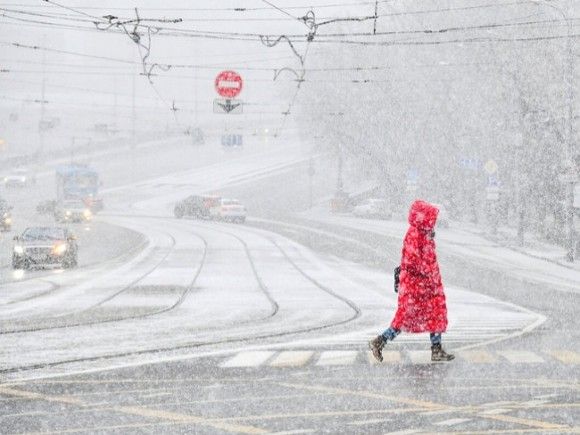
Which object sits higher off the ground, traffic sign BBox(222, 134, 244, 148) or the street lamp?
the street lamp

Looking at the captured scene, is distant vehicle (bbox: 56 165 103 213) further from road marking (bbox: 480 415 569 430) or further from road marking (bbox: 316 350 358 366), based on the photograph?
road marking (bbox: 480 415 569 430)

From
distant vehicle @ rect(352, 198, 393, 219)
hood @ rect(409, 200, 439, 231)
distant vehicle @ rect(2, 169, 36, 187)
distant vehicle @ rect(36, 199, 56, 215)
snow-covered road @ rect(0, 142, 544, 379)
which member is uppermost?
hood @ rect(409, 200, 439, 231)

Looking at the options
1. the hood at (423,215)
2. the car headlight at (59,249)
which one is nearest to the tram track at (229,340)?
the hood at (423,215)

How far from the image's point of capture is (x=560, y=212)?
58562mm

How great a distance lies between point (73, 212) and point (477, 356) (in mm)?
60693

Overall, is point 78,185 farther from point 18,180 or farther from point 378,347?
point 378,347

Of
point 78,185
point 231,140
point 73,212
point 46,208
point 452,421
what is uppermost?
point 452,421

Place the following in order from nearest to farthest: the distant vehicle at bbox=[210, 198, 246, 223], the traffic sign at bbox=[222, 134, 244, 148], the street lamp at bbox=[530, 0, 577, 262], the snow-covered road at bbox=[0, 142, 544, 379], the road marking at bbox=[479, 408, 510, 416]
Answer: the road marking at bbox=[479, 408, 510, 416] → the snow-covered road at bbox=[0, 142, 544, 379] → the street lamp at bbox=[530, 0, 577, 262] → the distant vehicle at bbox=[210, 198, 246, 223] → the traffic sign at bbox=[222, 134, 244, 148]

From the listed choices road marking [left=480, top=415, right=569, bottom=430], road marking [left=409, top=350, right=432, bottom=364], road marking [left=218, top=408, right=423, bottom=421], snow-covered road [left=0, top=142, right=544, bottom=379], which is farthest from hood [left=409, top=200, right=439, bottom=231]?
road marking [left=480, top=415, right=569, bottom=430]

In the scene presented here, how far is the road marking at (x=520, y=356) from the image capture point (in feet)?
43.8

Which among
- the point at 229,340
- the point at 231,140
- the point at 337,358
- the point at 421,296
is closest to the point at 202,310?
the point at 229,340

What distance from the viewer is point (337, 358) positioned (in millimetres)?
13797

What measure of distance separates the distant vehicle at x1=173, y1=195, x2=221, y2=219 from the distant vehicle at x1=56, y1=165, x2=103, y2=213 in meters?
Result: 5.53

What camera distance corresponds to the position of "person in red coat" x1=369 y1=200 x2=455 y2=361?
13.2 m
